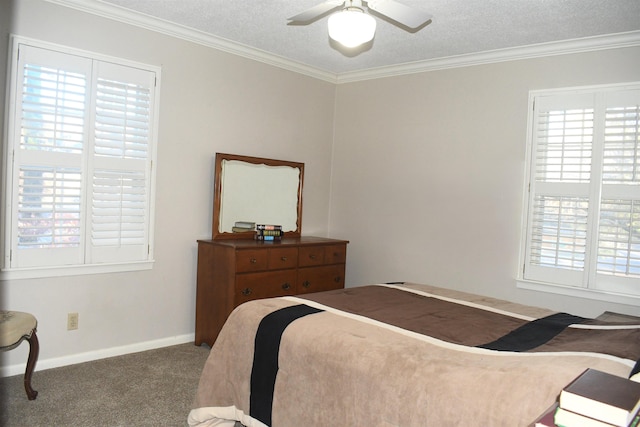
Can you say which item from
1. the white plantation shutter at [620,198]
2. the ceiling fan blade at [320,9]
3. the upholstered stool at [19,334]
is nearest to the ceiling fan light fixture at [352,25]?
the ceiling fan blade at [320,9]

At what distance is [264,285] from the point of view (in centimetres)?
375

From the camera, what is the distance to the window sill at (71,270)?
303cm

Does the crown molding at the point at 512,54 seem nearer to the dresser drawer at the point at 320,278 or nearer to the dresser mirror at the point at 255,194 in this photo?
the dresser mirror at the point at 255,194

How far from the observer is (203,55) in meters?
3.91

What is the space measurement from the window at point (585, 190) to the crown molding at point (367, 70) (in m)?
0.32

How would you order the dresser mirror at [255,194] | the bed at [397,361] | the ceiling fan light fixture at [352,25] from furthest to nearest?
the dresser mirror at [255,194] < the ceiling fan light fixture at [352,25] < the bed at [397,361]

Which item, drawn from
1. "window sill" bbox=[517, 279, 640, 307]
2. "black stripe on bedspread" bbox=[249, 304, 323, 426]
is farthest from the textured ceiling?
"black stripe on bedspread" bbox=[249, 304, 323, 426]

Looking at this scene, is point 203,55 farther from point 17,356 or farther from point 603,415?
point 603,415

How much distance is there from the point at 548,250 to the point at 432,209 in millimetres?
1030

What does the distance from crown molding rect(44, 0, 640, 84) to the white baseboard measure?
2.38 m

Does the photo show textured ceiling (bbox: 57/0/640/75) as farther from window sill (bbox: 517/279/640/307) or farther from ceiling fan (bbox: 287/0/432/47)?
window sill (bbox: 517/279/640/307)

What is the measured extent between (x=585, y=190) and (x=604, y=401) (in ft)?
9.46

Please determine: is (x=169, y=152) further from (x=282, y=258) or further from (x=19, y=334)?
(x=19, y=334)

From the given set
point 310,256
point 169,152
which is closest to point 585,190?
point 310,256
